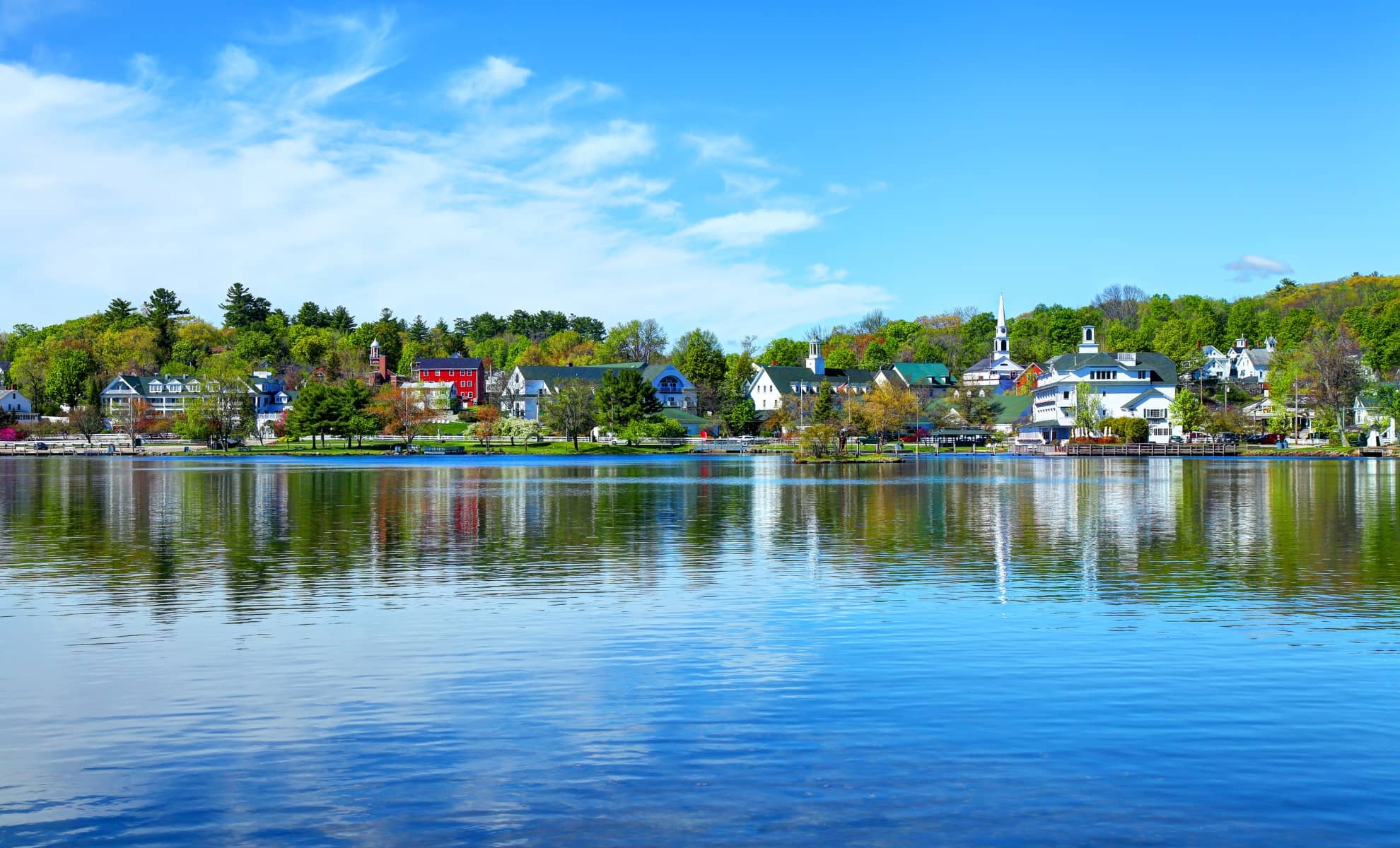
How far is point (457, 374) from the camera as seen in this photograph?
173 meters

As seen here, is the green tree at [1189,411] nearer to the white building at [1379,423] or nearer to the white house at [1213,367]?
the white building at [1379,423]

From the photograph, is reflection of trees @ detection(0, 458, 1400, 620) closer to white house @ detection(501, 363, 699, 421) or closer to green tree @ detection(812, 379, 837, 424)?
green tree @ detection(812, 379, 837, 424)

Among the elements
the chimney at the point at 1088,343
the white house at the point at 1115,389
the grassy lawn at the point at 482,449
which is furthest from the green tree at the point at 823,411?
the chimney at the point at 1088,343

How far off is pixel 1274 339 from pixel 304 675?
8368 inches

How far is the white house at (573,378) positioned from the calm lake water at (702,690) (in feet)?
415

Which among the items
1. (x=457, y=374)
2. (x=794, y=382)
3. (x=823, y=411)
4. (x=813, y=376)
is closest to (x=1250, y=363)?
(x=813, y=376)

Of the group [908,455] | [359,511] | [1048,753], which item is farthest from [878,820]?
[908,455]

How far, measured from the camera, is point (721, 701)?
1318 cm

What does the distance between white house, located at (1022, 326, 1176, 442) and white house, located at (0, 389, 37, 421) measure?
453 ft

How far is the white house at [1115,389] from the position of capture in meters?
131

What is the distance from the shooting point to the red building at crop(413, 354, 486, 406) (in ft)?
558

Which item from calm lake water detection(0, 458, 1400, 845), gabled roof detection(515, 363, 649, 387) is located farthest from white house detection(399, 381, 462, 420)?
calm lake water detection(0, 458, 1400, 845)

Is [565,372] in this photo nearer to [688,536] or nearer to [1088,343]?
[1088,343]

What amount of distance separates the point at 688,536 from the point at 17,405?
16663cm
